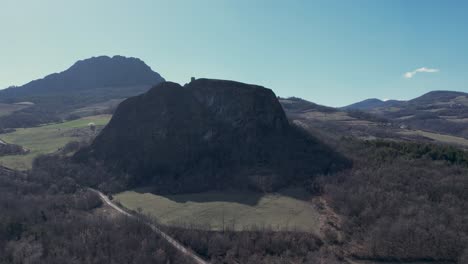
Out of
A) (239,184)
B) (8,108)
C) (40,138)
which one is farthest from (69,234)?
(8,108)

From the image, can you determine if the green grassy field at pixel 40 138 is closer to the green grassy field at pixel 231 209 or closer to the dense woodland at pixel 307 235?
the dense woodland at pixel 307 235

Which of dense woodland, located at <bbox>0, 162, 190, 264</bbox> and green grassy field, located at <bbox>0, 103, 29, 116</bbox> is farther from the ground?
green grassy field, located at <bbox>0, 103, 29, 116</bbox>

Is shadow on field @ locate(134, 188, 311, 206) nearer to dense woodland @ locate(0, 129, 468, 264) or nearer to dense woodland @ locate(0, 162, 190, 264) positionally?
dense woodland @ locate(0, 129, 468, 264)

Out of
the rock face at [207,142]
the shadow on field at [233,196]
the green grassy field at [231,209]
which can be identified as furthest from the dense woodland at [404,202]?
the rock face at [207,142]

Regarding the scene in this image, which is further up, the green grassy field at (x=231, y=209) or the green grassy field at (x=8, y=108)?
the green grassy field at (x=8, y=108)

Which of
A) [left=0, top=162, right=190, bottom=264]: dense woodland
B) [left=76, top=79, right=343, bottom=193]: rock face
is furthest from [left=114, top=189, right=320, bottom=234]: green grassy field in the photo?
[left=0, top=162, right=190, bottom=264]: dense woodland

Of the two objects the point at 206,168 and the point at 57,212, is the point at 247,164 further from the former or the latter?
the point at 57,212
